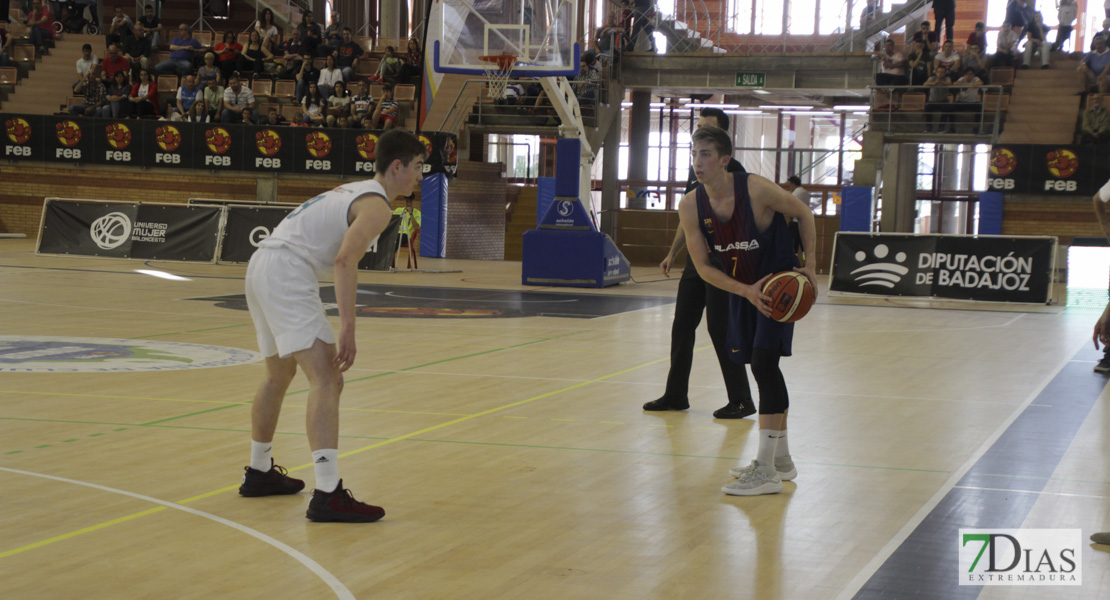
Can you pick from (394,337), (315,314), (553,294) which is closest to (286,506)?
(315,314)

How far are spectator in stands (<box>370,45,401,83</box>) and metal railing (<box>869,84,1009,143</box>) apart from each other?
11926 mm

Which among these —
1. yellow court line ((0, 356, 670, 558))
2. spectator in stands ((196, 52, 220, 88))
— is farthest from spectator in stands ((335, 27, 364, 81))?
yellow court line ((0, 356, 670, 558))

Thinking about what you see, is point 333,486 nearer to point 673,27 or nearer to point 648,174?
point 673,27

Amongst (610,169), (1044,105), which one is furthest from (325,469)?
(610,169)

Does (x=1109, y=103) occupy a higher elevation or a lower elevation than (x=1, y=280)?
higher

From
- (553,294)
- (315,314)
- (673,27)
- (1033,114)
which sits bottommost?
(553,294)

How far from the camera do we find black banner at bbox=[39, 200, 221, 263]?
22141mm

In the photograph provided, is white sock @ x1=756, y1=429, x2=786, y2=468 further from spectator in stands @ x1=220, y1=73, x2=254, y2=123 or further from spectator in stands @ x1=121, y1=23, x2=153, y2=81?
spectator in stands @ x1=121, y1=23, x2=153, y2=81

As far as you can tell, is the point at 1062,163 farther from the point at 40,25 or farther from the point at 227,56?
the point at 40,25

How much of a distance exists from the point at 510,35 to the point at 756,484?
16.2 metres

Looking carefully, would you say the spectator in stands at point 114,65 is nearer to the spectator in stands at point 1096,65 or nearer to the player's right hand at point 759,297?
the spectator in stands at point 1096,65

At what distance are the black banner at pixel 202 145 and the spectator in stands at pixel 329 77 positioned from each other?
1.69 meters

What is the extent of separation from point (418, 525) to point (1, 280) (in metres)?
14.6

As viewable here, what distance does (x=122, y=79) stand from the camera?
29734mm
